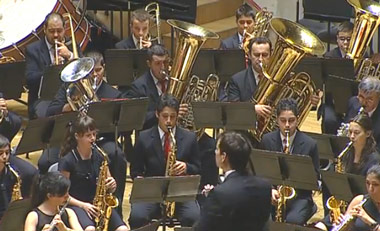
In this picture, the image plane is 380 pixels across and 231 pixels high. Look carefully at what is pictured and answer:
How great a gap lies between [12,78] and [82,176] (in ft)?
4.56

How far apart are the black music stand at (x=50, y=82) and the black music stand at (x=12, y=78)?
0.16m

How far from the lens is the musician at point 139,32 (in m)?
8.84

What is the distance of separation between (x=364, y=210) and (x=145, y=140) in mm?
1776

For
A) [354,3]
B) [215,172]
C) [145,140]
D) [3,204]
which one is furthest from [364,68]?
[3,204]

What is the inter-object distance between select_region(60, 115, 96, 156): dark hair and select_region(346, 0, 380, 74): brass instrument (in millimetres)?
2574

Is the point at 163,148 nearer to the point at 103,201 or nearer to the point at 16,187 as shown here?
the point at 103,201

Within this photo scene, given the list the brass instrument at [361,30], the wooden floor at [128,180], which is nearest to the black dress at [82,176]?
the wooden floor at [128,180]

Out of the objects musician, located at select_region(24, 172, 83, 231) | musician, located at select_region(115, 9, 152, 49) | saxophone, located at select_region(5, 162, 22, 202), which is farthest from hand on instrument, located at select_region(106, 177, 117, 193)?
musician, located at select_region(115, 9, 152, 49)

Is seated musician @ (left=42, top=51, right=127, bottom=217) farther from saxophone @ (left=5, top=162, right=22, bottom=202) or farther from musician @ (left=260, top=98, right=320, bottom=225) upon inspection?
musician @ (left=260, top=98, right=320, bottom=225)

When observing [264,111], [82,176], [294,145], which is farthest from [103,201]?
[264,111]

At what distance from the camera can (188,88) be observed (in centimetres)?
819

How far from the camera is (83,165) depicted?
7.27 meters

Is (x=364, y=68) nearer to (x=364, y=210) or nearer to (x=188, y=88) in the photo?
(x=188, y=88)

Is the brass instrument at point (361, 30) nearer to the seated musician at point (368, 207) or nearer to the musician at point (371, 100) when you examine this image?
the musician at point (371, 100)
